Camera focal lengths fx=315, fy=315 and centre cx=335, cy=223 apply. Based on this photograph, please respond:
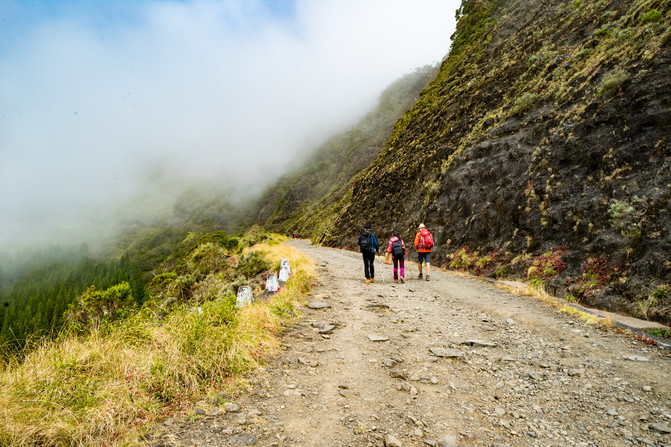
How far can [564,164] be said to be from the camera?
1282 cm

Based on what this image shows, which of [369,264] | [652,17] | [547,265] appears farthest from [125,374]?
[652,17]

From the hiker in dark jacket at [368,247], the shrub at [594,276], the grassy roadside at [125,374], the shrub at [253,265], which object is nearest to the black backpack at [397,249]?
the hiker in dark jacket at [368,247]

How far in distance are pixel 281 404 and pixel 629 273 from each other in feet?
30.4

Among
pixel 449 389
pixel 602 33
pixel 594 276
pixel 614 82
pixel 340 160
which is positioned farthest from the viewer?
pixel 340 160

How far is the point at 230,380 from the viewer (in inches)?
178

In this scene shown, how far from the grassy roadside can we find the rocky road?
402 millimetres

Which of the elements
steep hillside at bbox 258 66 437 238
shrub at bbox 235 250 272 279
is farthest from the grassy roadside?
steep hillside at bbox 258 66 437 238


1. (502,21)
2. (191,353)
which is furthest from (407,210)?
(502,21)

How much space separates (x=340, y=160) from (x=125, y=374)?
86.0m

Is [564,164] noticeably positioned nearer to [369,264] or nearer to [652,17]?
[652,17]

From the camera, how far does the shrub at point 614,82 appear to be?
11.8m

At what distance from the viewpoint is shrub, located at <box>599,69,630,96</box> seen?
38.8 feet

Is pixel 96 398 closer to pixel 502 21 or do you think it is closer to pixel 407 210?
pixel 407 210

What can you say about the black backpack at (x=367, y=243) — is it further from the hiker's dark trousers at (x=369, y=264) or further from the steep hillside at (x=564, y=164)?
the steep hillside at (x=564, y=164)
